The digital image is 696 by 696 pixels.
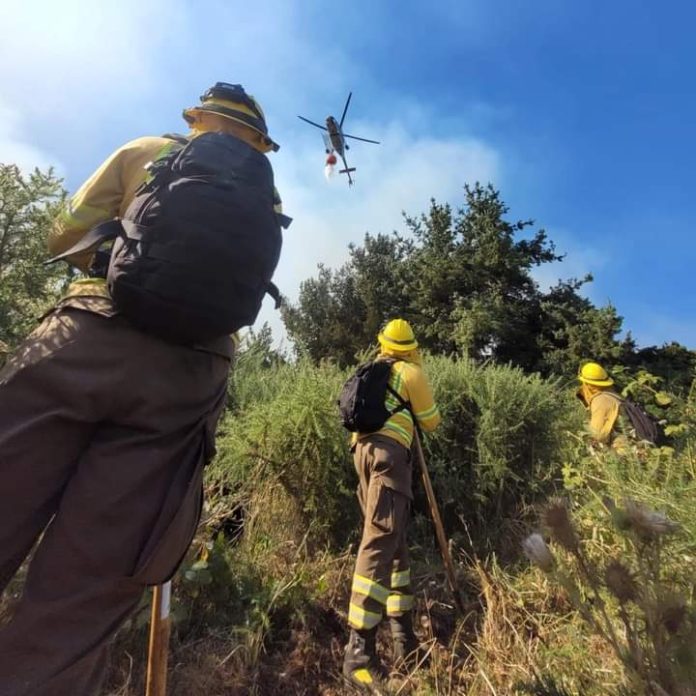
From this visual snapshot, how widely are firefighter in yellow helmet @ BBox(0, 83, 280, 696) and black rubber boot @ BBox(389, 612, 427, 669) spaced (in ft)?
8.04

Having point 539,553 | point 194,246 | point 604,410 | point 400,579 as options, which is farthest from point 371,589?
point 604,410

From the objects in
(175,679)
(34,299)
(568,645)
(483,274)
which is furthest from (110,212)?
(483,274)

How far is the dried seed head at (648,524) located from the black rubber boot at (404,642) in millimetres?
2642

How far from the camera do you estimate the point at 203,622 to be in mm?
3193

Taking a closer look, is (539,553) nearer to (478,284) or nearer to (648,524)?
(648,524)

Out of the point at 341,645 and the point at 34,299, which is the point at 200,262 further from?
the point at 341,645

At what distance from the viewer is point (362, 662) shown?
10.6 feet

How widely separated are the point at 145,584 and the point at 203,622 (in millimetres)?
1931

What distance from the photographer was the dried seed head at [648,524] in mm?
1205

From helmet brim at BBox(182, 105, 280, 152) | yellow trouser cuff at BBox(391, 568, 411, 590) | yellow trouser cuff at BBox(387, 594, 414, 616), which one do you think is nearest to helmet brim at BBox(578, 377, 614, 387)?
yellow trouser cuff at BBox(391, 568, 411, 590)

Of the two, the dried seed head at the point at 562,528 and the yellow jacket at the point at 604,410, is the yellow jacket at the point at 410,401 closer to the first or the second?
the yellow jacket at the point at 604,410

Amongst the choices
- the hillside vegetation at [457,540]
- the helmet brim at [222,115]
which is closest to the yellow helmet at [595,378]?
the hillside vegetation at [457,540]

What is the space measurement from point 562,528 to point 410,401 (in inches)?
113

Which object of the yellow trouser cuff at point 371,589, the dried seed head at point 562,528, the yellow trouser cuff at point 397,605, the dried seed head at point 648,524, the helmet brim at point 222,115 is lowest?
the yellow trouser cuff at point 397,605
